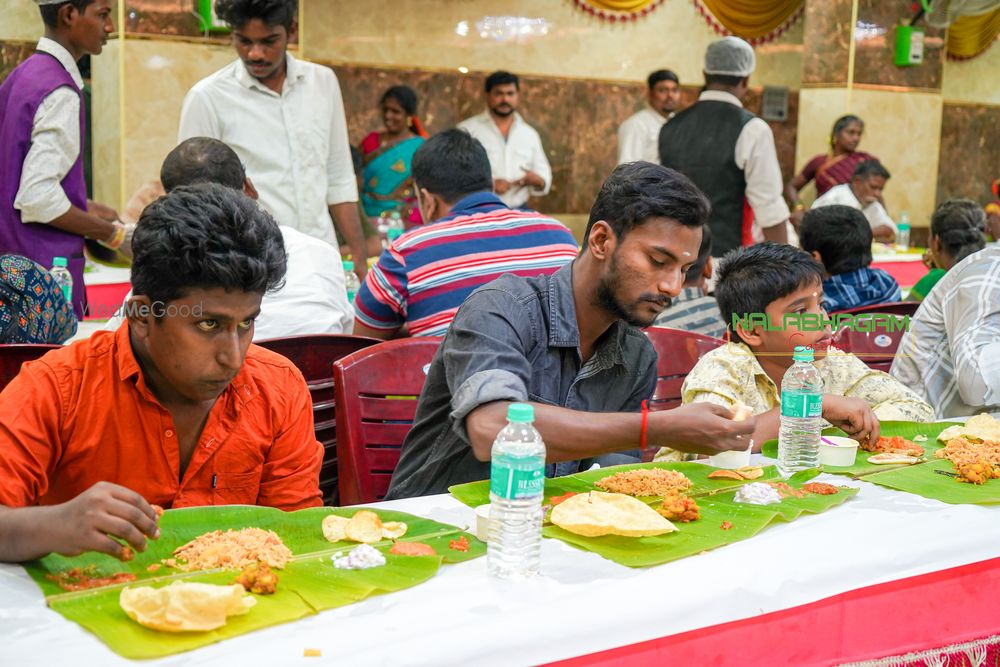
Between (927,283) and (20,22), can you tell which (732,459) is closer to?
A: (927,283)

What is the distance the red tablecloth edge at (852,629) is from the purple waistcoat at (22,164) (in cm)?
297

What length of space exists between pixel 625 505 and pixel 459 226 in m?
1.56

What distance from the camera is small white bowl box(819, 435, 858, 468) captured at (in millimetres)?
2123

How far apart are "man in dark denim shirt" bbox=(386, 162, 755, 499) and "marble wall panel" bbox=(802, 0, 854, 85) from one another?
7154 mm

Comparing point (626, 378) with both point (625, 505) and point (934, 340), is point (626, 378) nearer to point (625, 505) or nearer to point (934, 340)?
point (625, 505)

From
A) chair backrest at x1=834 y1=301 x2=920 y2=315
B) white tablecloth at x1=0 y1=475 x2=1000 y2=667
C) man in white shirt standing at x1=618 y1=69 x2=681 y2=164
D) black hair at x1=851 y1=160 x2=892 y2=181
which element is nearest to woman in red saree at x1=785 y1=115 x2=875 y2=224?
black hair at x1=851 y1=160 x2=892 y2=181

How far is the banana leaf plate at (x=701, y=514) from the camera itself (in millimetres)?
1575

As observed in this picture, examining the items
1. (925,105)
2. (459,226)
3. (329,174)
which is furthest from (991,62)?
(459,226)

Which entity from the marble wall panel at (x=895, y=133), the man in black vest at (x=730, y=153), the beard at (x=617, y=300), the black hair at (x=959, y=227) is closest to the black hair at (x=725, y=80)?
the man in black vest at (x=730, y=153)

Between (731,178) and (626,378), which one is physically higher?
(731,178)

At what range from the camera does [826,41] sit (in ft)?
28.6

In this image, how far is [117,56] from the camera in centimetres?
550

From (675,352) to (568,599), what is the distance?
62.0 inches

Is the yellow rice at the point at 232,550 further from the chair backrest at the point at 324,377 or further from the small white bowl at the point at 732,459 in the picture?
the chair backrest at the point at 324,377
